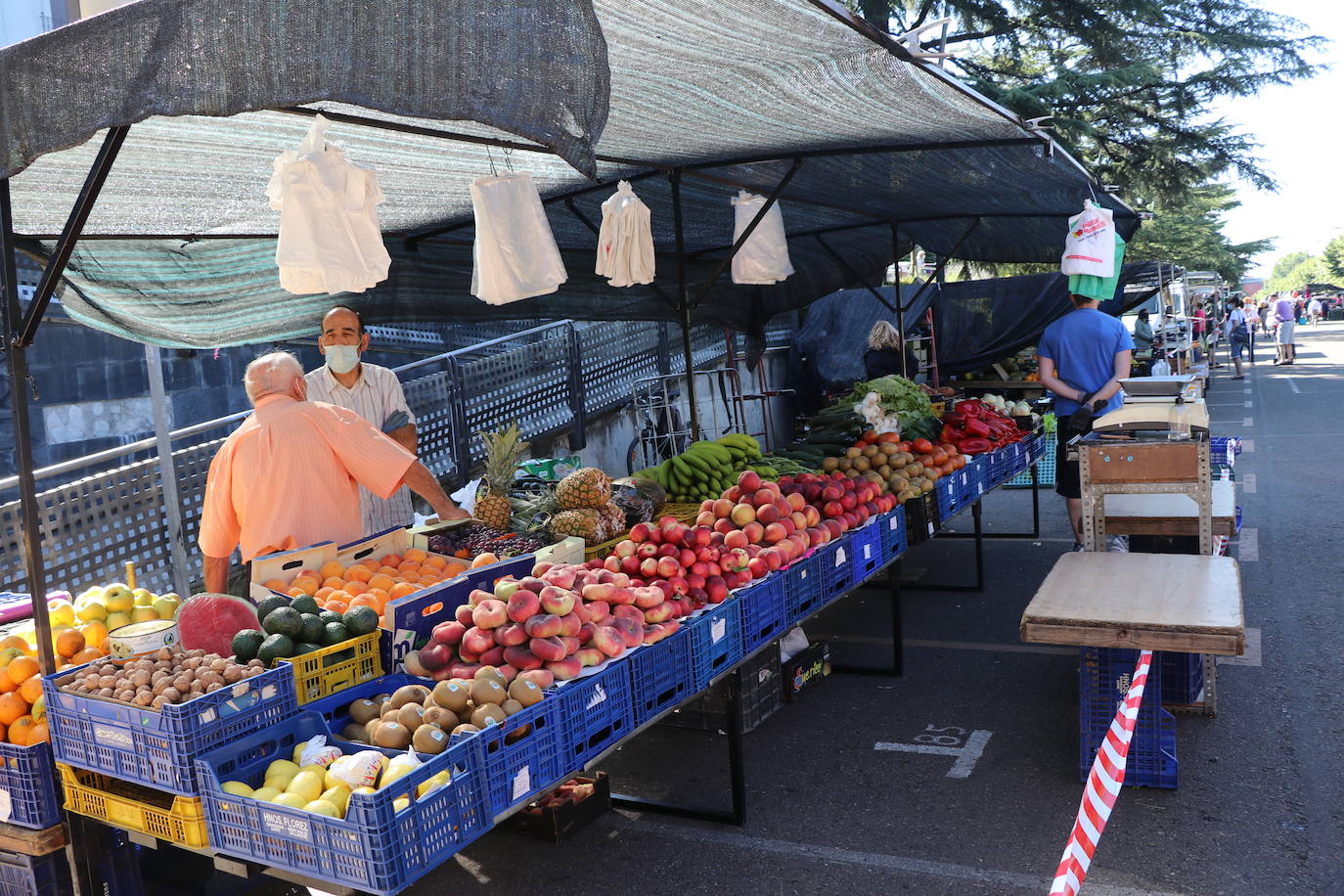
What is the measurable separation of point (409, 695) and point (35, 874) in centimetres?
131

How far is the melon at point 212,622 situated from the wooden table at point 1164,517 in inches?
166

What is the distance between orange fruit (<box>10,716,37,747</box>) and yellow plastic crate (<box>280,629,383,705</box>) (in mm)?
818

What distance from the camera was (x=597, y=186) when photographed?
679 centimetres

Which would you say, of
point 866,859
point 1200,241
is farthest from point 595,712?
point 1200,241

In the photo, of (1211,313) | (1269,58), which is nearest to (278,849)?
(1269,58)

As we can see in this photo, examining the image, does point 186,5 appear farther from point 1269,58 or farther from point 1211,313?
point 1211,313

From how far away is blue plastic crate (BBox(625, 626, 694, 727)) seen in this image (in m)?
3.38

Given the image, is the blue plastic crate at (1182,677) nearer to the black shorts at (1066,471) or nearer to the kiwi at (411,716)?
the black shorts at (1066,471)

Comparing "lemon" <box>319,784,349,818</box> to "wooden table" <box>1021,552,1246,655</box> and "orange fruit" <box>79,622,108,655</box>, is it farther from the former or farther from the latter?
"wooden table" <box>1021,552,1246,655</box>

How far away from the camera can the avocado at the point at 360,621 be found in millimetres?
3279

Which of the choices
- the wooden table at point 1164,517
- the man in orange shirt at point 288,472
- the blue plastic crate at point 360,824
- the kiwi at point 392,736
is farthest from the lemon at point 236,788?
the wooden table at point 1164,517

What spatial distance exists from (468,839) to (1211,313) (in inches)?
1381

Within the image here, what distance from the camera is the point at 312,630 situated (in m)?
3.16

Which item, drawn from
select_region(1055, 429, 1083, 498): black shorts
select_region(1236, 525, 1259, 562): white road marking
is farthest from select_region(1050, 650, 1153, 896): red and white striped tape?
select_region(1236, 525, 1259, 562): white road marking
